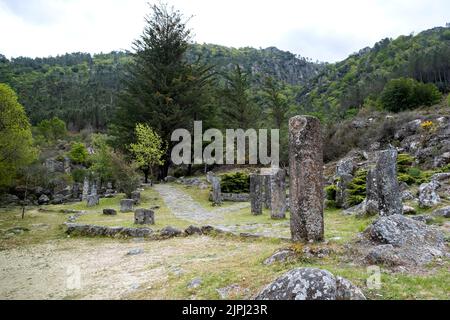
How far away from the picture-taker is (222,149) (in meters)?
39.8

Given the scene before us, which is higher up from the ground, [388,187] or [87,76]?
[87,76]

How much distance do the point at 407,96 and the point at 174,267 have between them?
39282 millimetres

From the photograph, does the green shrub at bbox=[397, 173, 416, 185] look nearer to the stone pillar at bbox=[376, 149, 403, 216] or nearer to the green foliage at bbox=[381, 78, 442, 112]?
the stone pillar at bbox=[376, 149, 403, 216]

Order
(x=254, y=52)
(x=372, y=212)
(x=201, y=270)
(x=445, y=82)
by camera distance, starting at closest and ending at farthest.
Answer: (x=201, y=270)
(x=372, y=212)
(x=445, y=82)
(x=254, y=52)

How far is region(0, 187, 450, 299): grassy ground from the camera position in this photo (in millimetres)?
5852

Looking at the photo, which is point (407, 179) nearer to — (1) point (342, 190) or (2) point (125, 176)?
(1) point (342, 190)

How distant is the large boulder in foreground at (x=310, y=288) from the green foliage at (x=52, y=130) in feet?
215

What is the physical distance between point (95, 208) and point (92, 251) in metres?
12.1

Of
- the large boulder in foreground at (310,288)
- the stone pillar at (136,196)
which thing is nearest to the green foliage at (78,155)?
the stone pillar at (136,196)

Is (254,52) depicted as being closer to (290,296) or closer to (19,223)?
(19,223)

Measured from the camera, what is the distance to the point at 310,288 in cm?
489

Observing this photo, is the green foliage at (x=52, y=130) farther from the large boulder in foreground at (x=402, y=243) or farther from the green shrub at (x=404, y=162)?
the large boulder in foreground at (x=402, y=243)

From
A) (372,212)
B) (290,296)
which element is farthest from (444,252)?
(372,212)

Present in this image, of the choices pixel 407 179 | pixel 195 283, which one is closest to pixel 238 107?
pixel 407 179
